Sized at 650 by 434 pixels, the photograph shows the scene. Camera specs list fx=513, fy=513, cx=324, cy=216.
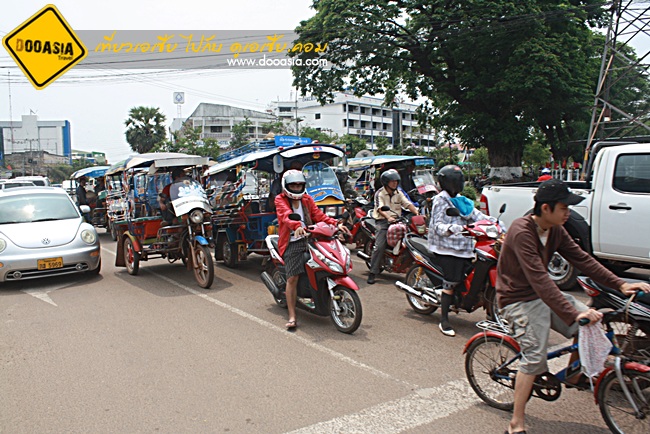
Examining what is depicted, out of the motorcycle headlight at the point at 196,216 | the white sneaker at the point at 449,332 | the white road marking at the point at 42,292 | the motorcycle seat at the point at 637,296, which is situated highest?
the motorcycle headlight at the point at 196,216

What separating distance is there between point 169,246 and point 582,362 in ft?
24.4

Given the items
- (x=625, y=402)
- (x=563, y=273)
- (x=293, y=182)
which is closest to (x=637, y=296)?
(x=625, y=402)

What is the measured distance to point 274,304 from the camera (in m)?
7.20

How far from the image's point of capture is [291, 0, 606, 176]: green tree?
62.0 feet

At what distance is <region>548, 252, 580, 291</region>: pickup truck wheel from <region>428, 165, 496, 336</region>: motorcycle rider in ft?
9.41

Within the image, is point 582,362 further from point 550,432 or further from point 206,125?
point 206,125

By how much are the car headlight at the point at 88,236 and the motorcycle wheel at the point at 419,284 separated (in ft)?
18.7

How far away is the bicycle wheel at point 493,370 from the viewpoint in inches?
149

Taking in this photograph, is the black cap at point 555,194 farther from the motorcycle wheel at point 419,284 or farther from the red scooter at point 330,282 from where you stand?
the motorcycle wheel at point 419,284

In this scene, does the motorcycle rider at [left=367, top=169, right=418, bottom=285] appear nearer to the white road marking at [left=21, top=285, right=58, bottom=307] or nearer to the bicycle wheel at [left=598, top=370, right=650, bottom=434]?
the white road marking at [left=21, top=285, right=58, bottom=307]

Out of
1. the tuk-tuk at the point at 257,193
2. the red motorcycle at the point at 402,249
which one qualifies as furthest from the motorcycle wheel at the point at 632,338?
the tuk-tuk at the point at 257,193

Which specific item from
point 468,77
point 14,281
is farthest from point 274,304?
point 468,77

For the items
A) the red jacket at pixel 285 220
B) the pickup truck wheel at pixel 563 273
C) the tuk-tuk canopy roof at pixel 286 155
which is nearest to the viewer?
the red jacket at pixel 285 220

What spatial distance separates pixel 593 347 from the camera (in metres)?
3.15
